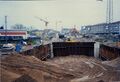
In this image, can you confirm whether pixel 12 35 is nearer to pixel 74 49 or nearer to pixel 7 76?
pixel 74 49

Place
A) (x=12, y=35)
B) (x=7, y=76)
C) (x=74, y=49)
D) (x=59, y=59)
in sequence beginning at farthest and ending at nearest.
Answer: (x=12, y=35) → (x=74, y=49) → (x=59, y=59) → (x=7, y=76)

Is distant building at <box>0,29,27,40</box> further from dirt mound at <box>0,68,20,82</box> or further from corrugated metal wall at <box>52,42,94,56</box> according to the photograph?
dirt mound at <box>0,68,20,82</box>

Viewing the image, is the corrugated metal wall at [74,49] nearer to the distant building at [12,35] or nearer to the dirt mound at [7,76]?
the distant building at [12,35]

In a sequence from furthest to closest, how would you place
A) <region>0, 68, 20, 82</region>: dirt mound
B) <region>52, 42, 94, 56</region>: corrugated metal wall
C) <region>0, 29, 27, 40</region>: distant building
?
<region>0, 29, 27, 40</region>: distant building, <region>52, 42, 94, 56</region>: corrugated metal wall, <region>0, 68, 20, 82</region>: dirt mound

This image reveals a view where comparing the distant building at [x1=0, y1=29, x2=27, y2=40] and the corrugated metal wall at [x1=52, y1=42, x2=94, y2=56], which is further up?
the distant building at [x1=0, y1=29, x2=27, y2=40]

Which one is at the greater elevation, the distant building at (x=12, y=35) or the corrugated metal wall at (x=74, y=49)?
the distant building at (x=12, y=35)

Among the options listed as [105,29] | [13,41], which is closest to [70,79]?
[13,41]

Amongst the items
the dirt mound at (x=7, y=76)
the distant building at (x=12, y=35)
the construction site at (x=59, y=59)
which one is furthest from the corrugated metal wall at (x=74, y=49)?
the dirt mound at (x=7, y=76)

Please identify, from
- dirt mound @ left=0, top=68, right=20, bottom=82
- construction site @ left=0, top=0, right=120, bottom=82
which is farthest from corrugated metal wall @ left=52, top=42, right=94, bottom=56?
dirt mound @ left=0, top=68, right=20, bottom=82

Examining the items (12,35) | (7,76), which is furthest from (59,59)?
(12,35)

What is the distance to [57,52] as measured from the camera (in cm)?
5056

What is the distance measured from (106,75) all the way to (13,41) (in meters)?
62.4

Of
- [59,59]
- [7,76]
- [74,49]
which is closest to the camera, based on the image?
[7,76]

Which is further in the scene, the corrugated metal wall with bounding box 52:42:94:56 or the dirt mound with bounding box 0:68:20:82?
the corrugated metal wall with bounding box 52:42:94:56
